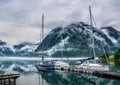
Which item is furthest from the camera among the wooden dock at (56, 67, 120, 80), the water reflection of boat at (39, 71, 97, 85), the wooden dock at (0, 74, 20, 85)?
the wooden dock at (56, 67, 120, 80)

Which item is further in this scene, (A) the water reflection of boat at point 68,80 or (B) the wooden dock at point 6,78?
(A) the water reflection of boat at point 68,80

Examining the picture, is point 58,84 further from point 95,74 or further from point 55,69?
point 55,69

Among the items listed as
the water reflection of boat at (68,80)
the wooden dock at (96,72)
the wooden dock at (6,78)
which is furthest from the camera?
the wooden dock at (96,72)

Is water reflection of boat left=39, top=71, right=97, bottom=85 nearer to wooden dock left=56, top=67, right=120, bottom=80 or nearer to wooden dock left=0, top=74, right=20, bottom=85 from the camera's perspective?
wooden dock left=56, top=67, right=120, bottom=80

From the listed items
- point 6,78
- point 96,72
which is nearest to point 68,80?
point 96,72

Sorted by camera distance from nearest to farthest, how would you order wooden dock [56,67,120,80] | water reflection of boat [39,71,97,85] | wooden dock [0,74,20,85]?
wooden dock [0,74,20,85] < water reflection of boat [39,71,97,85] < wooden dock [56,67,120,80]

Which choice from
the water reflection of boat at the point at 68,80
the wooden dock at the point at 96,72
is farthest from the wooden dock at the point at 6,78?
the wooden dock at the point at 96,72

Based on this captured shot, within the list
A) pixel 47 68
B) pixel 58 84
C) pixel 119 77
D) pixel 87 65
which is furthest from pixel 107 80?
pixel 47 68

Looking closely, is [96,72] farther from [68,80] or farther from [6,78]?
[6,78]

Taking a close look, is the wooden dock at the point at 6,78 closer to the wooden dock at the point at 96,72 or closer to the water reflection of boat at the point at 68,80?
the water reflection of boat at the point at 68,80

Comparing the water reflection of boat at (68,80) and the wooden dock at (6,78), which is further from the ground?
the wooden dock at (6,78)

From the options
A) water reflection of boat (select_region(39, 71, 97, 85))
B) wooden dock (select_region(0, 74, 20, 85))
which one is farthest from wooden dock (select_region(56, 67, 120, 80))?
wooden dock (select_region(0, 74, 20, 85))

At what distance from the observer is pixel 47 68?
439 feet

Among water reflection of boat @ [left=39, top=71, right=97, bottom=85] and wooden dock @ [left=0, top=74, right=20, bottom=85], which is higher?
wooden dock @ [left=0, top=74, right=20, bottom=85]
